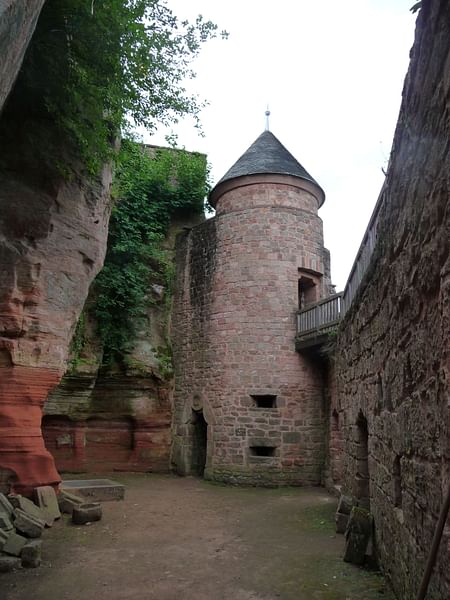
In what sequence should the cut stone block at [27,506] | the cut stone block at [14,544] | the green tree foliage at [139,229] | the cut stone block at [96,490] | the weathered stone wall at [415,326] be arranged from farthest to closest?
the green tree foliage at [139,229], the cut stone block at [96,490], the cut stone block at [27,506], the cut stone block at [14,544], the weathered stone wall at [415,326]

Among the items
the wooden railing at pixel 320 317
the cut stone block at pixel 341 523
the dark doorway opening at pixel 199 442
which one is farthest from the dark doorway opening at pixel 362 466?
the dark doorway opening at pixel 199 442

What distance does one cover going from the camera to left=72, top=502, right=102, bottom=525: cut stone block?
7.57 meters

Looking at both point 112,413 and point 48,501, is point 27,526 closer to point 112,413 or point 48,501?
point 48,501

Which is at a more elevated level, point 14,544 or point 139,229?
point 139,229

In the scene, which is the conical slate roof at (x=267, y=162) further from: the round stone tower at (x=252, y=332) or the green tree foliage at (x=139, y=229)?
the green tree foliage at (x=139, y=229)

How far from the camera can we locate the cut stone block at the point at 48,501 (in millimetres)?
7612

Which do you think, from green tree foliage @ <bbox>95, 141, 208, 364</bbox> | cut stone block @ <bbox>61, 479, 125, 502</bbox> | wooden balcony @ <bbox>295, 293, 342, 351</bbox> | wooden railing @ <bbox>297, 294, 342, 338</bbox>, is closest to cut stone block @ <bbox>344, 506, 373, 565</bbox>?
cut stone block @ <bbox>61, 479, 125, 502</bbox>

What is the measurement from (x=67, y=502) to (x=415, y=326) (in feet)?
23.0

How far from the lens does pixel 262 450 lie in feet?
41.8

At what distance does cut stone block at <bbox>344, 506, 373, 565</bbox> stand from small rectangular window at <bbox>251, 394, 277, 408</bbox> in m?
7.18

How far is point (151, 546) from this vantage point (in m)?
6.50

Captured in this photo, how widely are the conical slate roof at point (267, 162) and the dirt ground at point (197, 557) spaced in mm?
8526

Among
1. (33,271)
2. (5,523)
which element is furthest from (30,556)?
(33,271)

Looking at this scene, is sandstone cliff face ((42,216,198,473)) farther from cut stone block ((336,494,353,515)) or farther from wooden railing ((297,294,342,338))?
cut stone block ((336,494,353,515))
